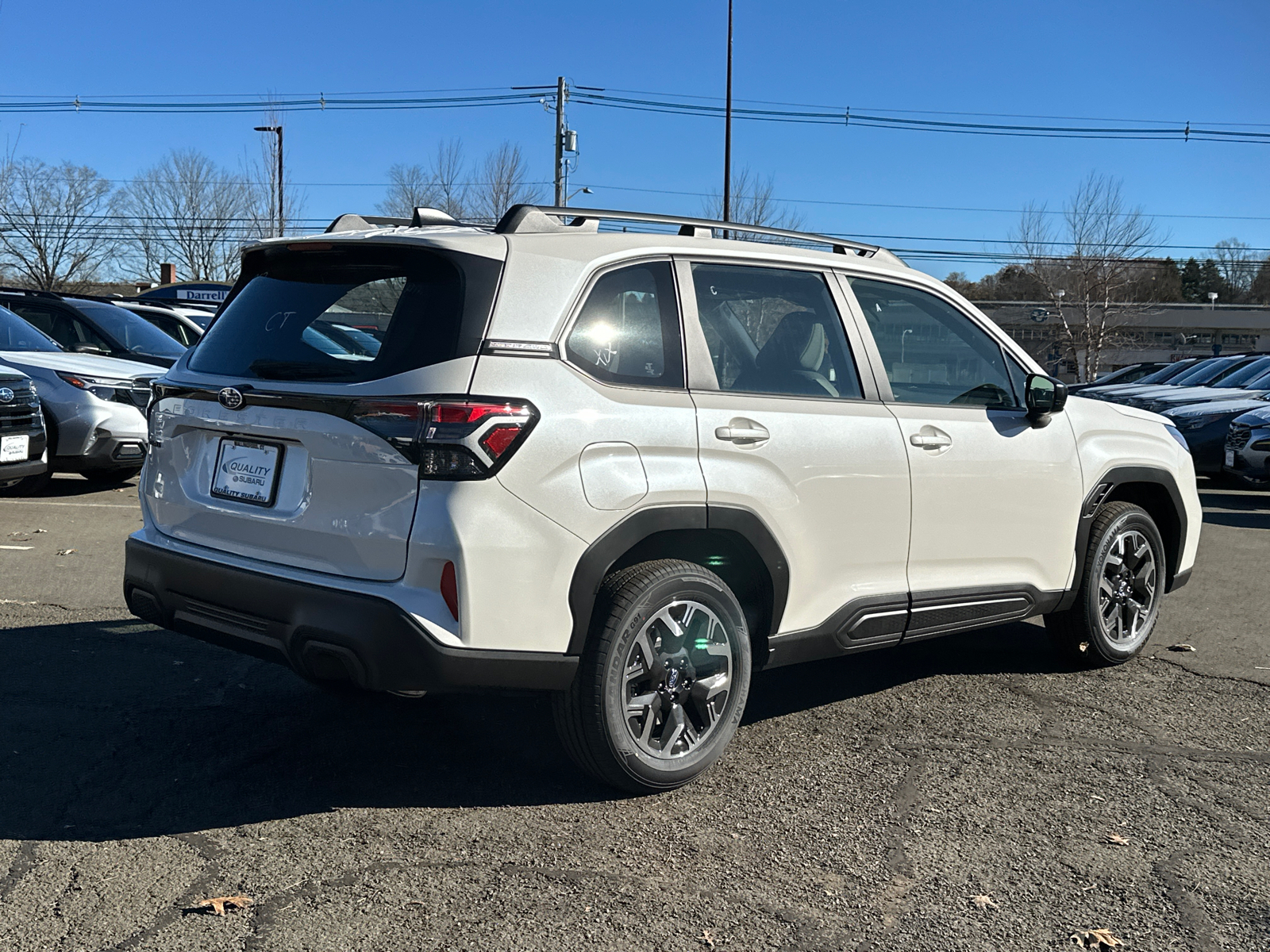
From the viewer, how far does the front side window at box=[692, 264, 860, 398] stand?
3.98 meters

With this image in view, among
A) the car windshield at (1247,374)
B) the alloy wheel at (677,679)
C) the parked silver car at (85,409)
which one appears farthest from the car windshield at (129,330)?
the car windshield at (1247,374)

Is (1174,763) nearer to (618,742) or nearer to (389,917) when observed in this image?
(618,742)

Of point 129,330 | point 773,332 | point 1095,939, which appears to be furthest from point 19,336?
point 1095,939

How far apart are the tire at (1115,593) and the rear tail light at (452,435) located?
3162 mm

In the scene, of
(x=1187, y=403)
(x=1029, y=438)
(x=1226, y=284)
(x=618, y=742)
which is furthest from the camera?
(x=1226, y=284)

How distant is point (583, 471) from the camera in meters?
3.42

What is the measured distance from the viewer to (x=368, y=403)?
131 inches

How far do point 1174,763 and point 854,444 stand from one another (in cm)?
167

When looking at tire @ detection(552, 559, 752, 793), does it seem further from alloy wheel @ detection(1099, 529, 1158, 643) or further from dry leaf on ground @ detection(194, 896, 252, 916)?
alloy wheel @ detection(1099, 529, 1158, 643)

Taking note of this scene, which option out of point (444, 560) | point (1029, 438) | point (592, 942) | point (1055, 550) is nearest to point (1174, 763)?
point (1055, 550)

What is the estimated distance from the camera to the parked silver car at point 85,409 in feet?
32.6

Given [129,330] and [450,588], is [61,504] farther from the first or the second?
[450,588]

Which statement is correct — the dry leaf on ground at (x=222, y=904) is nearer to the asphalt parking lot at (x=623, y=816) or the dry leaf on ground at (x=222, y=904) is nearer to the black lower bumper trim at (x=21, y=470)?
the asphalt parking lot at (x=623, y=816)

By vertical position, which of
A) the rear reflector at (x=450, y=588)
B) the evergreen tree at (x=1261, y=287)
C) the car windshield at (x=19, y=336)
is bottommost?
the rear reflector at (x=450, y=588)
